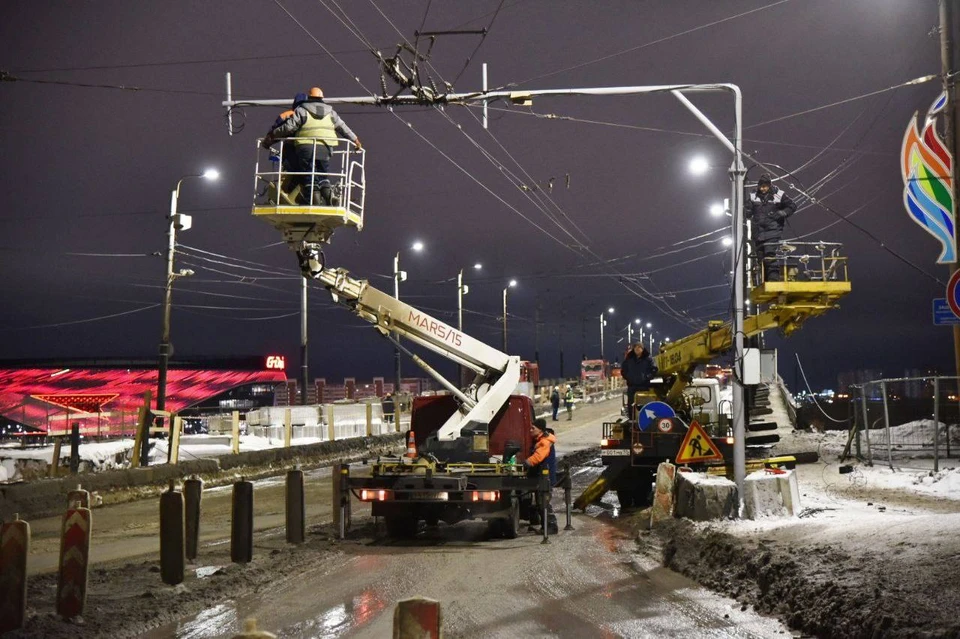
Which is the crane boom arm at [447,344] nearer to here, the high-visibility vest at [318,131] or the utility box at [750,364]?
the high-visibility vest at [318,131]

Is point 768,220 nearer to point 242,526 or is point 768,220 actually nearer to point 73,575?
point 242,526

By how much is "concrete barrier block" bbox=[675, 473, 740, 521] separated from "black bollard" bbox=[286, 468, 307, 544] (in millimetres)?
5598

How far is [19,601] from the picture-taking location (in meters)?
7.93

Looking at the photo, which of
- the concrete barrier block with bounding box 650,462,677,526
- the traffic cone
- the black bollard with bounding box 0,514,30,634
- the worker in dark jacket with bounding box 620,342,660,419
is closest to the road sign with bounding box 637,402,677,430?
the worker in dark jacket with bounding box 620,342,660,419

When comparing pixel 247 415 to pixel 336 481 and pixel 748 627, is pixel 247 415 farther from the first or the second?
pixel 748 627

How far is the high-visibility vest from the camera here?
13789mm

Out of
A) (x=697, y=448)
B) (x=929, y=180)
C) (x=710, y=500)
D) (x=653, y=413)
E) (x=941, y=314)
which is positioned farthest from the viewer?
(x=653, y=413)

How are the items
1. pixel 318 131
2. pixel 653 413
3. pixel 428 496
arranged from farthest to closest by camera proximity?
pixel 653 413 < pixel 318 131 < pixel 428 496

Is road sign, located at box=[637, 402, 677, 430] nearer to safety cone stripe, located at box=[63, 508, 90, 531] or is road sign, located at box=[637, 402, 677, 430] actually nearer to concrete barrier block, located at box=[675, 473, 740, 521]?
concrete barrier block, located at box=[675, 473, 740, 521]

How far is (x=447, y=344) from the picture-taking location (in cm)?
1540

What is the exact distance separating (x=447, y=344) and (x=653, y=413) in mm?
4742

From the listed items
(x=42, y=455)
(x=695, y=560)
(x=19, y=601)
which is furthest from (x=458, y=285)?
(x=19, y=601)

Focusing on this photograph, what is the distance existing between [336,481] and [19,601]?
6.62 m

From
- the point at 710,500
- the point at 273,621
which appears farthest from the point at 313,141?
the point at 710,500
